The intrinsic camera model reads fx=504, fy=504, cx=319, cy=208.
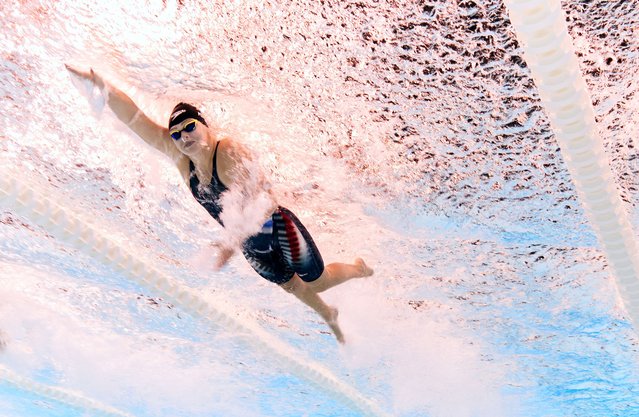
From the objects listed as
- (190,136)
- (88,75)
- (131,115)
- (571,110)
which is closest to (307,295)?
(190,136)

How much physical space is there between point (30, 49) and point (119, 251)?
64.0 inches

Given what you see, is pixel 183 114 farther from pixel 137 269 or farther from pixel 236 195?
pixel 137 269

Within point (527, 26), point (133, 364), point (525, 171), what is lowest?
point (133, 364)

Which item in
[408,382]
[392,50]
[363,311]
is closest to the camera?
[392,50]

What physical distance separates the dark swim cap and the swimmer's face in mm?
27

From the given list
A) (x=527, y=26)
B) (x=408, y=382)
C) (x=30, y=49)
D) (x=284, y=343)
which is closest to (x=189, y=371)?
(x=284, y=343)

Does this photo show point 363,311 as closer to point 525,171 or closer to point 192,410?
point 525,171

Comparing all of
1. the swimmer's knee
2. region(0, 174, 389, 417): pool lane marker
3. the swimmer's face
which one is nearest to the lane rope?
region(0, 174, 389, 417): pool lane marker

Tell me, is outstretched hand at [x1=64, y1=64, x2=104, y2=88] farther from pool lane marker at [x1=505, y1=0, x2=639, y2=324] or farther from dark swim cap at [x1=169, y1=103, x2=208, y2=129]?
pool lane marker at [x1=505, y1=0, x2=639, y2=324]

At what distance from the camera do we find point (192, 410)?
830 cm

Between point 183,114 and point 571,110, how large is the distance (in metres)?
1.73

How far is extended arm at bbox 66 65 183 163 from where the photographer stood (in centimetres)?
255

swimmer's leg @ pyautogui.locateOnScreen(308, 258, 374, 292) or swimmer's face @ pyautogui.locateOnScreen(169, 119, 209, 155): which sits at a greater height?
swimmer's leg @ pyautogui.locateOnScreen(308, 258, 374, 292)

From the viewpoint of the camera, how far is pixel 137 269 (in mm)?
3832
